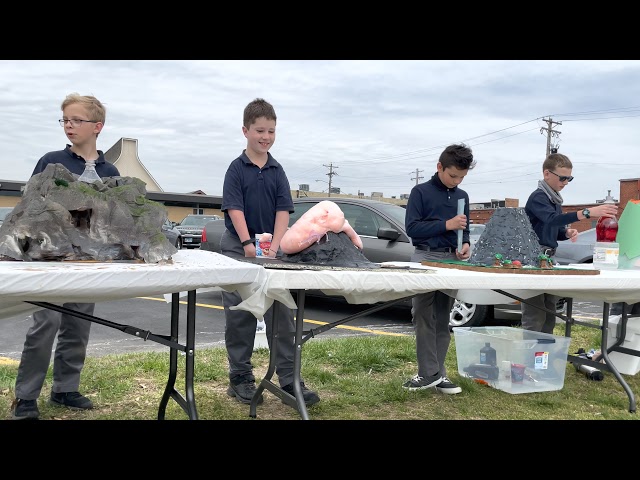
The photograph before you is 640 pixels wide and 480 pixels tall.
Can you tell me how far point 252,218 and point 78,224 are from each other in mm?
→ 1195

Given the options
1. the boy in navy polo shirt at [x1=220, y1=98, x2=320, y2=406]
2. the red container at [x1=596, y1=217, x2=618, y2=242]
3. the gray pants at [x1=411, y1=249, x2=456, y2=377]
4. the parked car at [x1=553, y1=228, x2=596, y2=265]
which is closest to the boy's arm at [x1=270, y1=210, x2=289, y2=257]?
the boy in navy polo shirt at [x1=220, y1=98, x2=320, y2=406]

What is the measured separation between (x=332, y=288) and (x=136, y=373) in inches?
81.7

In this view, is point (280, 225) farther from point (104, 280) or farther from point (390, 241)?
point (390, 241)

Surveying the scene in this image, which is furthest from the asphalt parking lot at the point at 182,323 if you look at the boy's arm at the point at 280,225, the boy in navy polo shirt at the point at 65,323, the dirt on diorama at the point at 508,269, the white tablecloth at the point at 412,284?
the white tablecloth at the point at 412,284

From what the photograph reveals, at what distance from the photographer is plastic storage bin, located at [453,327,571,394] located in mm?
3921

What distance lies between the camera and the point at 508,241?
3580mm

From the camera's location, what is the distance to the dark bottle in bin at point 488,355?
411cm

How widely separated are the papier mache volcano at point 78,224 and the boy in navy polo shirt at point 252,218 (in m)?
0.82

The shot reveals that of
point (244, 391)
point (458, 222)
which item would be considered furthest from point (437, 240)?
point (244, 391)

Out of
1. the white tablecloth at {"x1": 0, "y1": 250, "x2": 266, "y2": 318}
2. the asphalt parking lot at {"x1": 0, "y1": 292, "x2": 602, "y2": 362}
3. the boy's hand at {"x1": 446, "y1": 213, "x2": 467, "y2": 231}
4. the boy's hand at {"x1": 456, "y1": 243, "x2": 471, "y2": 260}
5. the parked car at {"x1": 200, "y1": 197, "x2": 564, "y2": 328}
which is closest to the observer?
the white tablecloth at {"x1": 0, "y1": 250, "x2": 266, "y2": 318}

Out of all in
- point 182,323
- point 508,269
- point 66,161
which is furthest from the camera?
point 182,323

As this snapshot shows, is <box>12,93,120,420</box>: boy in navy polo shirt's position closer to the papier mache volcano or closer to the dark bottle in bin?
the papier mache volcano

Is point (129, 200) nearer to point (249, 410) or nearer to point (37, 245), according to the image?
point (37, 245)

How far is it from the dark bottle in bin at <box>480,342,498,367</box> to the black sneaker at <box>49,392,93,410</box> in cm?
255
